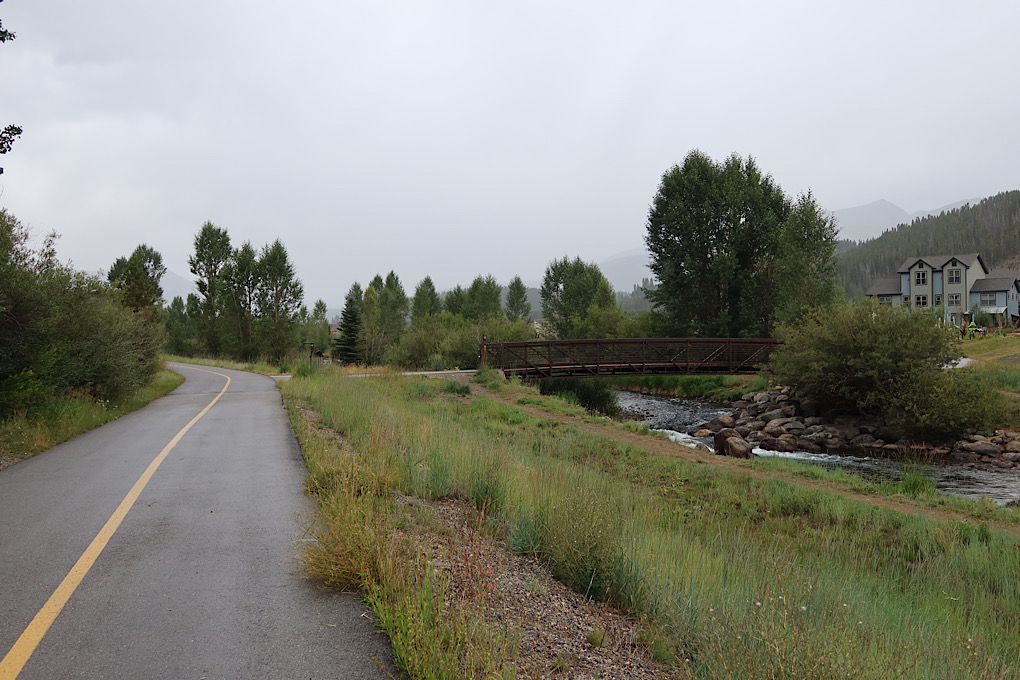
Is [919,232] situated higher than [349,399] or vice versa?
[919,232]

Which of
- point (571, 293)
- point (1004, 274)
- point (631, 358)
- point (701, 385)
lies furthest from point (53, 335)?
point (1004, 274)

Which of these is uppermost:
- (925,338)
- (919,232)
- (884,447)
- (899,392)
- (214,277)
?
(919,232)

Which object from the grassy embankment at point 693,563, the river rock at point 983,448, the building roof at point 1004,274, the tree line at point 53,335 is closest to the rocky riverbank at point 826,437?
the river rock at point 983,448

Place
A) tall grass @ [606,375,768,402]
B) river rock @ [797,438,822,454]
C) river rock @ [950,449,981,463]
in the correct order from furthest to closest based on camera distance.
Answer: tall grass @ [606,375,768,402] < river rock @ [797,438,822,454] < river rock @ [950,449,981,463]

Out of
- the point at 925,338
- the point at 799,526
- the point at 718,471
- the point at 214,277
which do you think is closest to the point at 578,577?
the point at 799,526

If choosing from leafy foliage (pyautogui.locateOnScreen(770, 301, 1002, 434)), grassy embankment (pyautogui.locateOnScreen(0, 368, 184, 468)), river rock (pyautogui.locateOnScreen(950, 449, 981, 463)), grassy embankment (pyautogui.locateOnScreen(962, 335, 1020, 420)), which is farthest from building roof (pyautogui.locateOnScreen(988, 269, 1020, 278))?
grassy embankment (pyautogui.locateOnScreen(0, 368, 184, 468))

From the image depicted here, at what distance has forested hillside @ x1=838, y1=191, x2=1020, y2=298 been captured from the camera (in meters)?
139

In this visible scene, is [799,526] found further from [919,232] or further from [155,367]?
[919,232]

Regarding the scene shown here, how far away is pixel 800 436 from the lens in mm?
22922

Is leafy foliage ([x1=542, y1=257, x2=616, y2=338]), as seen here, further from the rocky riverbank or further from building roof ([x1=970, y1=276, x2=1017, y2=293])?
building roof ([x1=970, y1=276, x2=1017, y2=293])

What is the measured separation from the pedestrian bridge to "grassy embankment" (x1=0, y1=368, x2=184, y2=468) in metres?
19.3

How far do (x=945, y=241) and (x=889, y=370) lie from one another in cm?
15814

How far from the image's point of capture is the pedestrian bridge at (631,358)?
31969mm

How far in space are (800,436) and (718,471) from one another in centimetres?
1198
